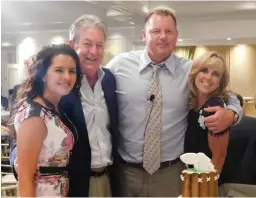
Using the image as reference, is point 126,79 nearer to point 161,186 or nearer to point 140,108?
point 140,108

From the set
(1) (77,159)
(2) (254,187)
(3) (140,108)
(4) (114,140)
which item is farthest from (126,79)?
(2) (254,187)

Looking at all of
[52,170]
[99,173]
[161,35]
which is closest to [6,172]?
[52,170]

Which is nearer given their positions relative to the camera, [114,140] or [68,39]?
[68,39]

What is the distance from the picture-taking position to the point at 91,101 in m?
1.25

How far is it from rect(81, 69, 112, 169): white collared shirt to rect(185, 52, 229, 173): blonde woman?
11.4 inches

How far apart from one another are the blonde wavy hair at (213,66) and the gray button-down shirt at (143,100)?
0.04 metres

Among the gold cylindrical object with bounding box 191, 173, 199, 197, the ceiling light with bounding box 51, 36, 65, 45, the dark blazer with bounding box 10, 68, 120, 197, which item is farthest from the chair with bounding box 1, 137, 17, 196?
the gold cylindrical object with bounding box 191, 173, 199, 197


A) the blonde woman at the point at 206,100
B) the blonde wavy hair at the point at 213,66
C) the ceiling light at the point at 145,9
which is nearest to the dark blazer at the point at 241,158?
the blonde woman at the point at 206,100

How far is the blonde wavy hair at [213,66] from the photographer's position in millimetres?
1212

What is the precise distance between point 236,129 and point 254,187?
0.71ft

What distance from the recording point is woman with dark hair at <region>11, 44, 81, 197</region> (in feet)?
3.61

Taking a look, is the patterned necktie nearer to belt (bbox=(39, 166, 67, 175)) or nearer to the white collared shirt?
the white collared shirt

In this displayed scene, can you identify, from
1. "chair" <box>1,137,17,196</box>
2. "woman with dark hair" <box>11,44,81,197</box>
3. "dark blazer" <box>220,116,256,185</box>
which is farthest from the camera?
"dark blazer" <box>220,116,256,185</box>

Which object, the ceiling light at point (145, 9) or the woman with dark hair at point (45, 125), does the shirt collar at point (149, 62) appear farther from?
the woman with dark hair at point (45, 125)
